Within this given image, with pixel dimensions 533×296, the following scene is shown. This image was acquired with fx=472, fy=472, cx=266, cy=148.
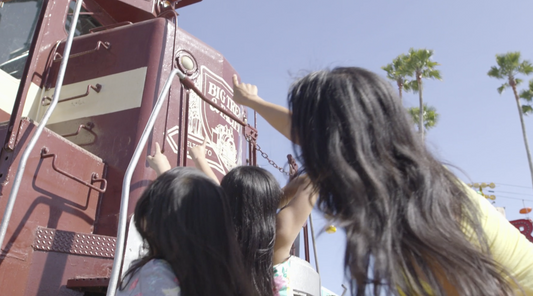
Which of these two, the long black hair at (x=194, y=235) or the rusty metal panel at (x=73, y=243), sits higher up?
the rusty metal panel at (x=73, y=243)

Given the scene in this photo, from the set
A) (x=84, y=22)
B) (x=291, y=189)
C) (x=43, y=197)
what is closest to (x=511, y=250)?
(x=291, y=189)

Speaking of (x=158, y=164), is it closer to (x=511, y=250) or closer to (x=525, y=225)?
(x=511, y=250)

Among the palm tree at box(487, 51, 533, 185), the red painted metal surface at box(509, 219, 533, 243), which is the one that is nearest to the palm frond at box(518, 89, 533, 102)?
the palm tree at box(487, 51, 533, 185)

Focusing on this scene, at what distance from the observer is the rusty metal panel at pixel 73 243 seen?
7.89 ft

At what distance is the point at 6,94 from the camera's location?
10.6 ft

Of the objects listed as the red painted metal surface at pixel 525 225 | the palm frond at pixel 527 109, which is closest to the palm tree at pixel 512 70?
the palm frond at pixel 527 109

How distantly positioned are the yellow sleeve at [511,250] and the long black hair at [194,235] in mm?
650

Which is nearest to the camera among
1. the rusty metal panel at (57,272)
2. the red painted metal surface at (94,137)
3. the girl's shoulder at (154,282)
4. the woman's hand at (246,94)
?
the girl's shoulder at (154,282)

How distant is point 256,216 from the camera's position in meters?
1.56

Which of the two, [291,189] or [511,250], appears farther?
[291,189]

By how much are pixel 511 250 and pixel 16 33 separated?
3793mm

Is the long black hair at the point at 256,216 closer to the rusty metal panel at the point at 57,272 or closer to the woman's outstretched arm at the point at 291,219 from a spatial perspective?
the woman's outstretched arm at the point at 291,219

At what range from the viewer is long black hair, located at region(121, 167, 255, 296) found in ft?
4.11

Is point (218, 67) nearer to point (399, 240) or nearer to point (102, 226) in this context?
point (102, 226)
